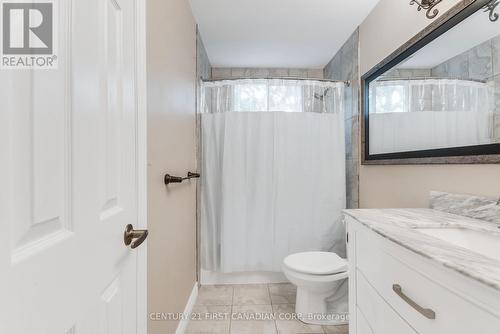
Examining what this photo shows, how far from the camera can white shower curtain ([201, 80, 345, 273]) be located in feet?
7.22

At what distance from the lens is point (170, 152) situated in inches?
54.6

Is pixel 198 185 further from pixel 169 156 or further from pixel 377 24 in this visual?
pixel 377 24

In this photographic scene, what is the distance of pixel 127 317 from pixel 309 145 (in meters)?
1.86

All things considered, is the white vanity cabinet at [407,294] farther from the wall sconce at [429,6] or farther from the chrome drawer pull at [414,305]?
the wall sconce at [429,6]

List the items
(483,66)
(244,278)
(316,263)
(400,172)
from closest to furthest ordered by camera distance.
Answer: (483,66), (400,172), (316,263), (244,278)

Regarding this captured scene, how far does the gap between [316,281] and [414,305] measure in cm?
101

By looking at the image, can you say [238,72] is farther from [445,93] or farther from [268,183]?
[445,93]

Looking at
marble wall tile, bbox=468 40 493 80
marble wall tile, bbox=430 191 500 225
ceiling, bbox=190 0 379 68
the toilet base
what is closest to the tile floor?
the toilet base

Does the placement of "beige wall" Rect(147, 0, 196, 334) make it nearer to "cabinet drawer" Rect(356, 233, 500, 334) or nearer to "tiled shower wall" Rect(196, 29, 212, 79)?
"tiled shower wall" Rect(196, 29, 212, 79)

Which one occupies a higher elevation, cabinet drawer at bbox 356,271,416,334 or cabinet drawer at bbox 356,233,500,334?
cabinet drawer at bbox 356,233,500,334

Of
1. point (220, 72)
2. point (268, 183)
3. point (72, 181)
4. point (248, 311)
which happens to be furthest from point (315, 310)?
point (220, 72)

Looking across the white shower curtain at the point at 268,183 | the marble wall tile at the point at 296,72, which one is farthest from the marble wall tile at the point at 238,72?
the white shower curtain at the point at 268,183

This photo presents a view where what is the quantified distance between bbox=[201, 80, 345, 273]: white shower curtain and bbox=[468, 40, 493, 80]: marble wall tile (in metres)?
1.19

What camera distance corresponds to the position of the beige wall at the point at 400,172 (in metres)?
1.06
